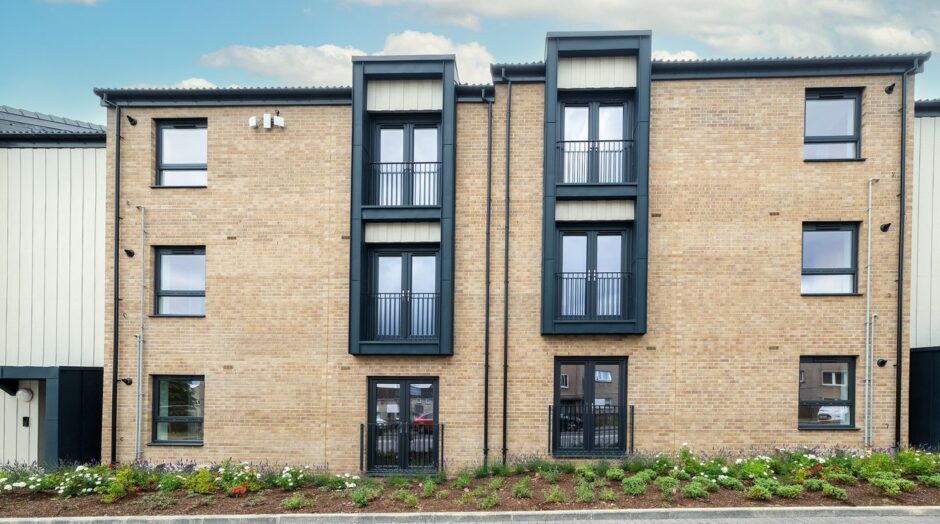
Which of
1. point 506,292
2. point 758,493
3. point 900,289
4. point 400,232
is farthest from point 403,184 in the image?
point 900,289

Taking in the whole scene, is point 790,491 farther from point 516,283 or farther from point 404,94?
point 404,94

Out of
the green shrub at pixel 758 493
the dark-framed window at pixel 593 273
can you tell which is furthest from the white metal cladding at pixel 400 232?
the green shrub at pixel 758 493

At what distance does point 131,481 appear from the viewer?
1009 cm

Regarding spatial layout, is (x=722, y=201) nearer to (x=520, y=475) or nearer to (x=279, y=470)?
(x=520, y=475)

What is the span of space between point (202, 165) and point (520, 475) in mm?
9272

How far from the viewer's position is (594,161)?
11688mm

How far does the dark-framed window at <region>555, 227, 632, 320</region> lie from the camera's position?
11.5 meters

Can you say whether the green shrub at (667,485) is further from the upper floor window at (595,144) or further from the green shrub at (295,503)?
the green shrub at (295,503)

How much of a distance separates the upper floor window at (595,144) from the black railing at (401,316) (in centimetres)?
381

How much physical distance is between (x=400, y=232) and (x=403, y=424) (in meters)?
3.96

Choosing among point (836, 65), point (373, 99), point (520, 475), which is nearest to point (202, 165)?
point (373, 99)

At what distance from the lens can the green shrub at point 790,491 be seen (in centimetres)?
919

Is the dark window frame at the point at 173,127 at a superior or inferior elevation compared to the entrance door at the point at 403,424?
superior

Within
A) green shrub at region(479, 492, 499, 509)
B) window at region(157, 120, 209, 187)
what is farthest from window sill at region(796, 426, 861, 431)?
window at region(157, 120, 209, 187)
